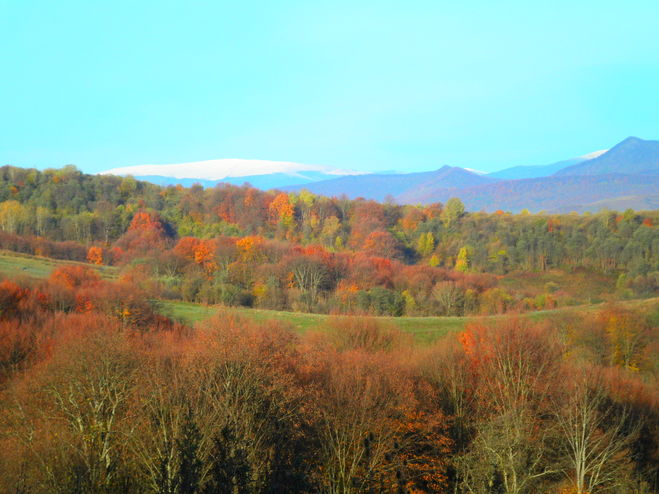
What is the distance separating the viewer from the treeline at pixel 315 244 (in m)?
71.1

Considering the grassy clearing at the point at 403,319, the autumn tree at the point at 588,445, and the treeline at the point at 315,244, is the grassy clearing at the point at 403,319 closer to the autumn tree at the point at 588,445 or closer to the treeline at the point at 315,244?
the treeline at the point at 315,244

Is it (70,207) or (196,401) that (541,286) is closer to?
(196,401)

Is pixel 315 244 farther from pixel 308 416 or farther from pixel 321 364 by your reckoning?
pixel 308 416

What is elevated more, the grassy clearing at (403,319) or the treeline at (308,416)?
the treeline at (308,416)

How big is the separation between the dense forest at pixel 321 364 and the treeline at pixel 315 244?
479 millimetres

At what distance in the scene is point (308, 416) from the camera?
23.1 m

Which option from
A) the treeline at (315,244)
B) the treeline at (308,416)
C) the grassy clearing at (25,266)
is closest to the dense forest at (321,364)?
the treeline at (308,416)

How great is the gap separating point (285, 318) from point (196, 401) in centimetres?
3608

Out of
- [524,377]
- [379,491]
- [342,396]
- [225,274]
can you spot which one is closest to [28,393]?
[342,396]

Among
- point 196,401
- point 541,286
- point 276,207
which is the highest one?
A: point 276,207

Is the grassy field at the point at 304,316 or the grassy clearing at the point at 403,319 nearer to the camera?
the grassy clearing at the point at 403,319

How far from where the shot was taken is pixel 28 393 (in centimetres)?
2428

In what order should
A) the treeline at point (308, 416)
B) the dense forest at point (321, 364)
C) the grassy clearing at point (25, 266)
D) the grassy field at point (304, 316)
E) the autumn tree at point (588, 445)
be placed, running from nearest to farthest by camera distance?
the treeline at point (308, 416)
the dense forest at point (321, 364)
the autumn tree at point (588, 445)
the grassy field at point (304, 316)
the grassy clearing at point (25, 266)

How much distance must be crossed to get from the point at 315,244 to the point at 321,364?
72376 millimetres
